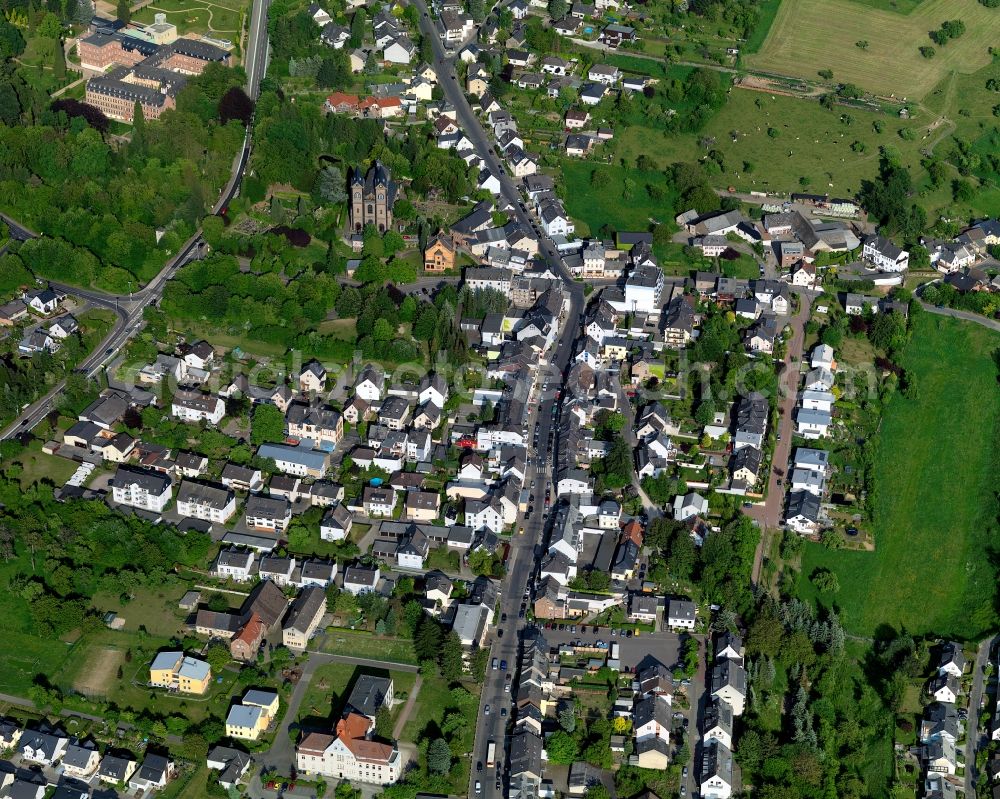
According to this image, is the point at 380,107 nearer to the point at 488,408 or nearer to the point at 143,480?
the point at 488,408

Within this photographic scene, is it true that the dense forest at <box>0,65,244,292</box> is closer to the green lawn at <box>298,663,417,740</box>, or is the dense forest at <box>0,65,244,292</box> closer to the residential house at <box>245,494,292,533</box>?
the residential house at <box>245,494,292,533</box>

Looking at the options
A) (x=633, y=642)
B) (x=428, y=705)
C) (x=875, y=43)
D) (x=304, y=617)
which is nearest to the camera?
(x=428, y=705)

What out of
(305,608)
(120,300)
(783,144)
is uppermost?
(783,144)

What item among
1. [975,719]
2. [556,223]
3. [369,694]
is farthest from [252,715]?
[556,223]

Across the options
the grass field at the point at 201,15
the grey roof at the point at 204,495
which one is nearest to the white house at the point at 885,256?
the grey roof at the point at 204,495

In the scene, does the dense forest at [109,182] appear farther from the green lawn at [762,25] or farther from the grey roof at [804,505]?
the green lawn at [762,25]

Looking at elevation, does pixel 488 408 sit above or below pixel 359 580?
above

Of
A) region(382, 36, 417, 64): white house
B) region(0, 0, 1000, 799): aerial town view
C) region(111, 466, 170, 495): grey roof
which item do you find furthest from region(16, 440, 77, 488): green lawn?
region(382, 36, 417, 64): white house

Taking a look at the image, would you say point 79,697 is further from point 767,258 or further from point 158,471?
point 767,258
